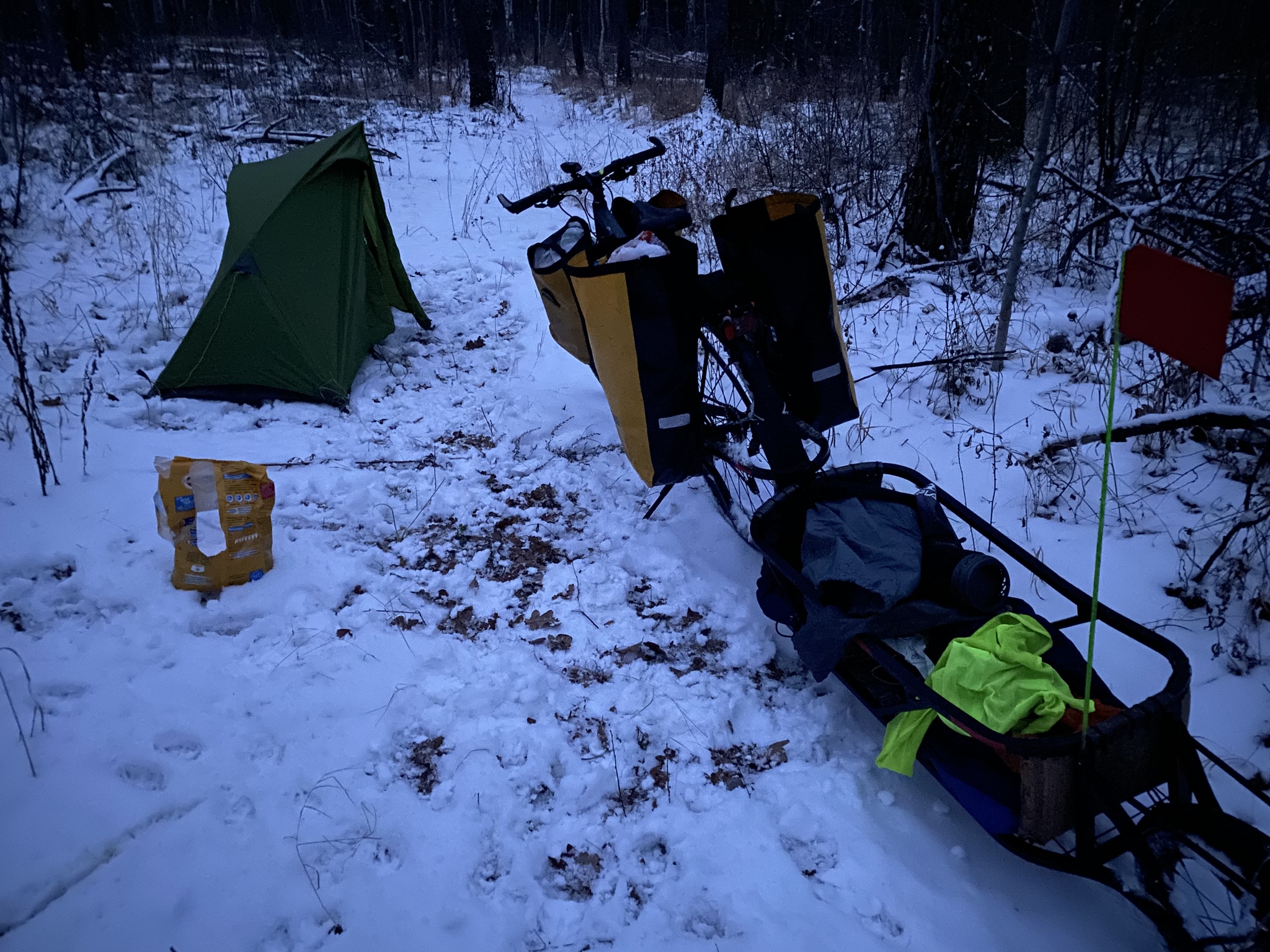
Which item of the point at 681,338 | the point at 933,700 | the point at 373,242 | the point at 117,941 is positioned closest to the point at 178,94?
the point at 373,242

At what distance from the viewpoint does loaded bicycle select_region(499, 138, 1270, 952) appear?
1.86m

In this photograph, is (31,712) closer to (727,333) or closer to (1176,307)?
(727,333)

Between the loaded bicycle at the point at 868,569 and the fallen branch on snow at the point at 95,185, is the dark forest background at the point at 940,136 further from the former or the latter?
the loaded bicycle at the point at 868,569

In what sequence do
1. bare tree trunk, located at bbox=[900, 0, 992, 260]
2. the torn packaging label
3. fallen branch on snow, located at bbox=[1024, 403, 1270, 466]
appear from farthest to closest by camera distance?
bare tree trunk, located at bbox=[900, 0, 992, 260], the torn packaging label, fallen branch on snow, located at bbox=[1024, 403, 1270, 466]

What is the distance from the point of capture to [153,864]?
2.21 meters

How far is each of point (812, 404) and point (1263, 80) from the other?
253 inches

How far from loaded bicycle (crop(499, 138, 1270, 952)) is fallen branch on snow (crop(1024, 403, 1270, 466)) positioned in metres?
0.96

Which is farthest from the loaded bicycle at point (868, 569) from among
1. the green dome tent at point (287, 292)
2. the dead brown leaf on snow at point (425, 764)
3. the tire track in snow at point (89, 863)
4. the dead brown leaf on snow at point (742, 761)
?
the green dome tent at point (287, 292)

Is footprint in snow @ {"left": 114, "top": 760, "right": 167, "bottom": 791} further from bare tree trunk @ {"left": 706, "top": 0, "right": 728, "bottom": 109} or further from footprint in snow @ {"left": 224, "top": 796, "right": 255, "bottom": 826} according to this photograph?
bare tree trunk @ {"left": 706, "top": 0, "right": 728, "bottom": 109}

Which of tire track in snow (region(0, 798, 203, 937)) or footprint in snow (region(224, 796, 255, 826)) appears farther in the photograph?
footprint in snow (region(224, 796, 255, 826))

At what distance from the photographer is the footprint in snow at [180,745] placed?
8.36 ft

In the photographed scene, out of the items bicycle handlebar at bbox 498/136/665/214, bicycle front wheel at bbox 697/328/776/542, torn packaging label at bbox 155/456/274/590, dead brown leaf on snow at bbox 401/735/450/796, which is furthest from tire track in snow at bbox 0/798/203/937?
bicycle handlebar at bbox 498/136/665/214

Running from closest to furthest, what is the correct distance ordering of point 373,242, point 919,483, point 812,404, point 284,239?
point 919,483, point 812,404, point 284,239, point 373,242

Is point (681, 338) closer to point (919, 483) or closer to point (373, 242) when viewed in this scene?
point (919, 483)
